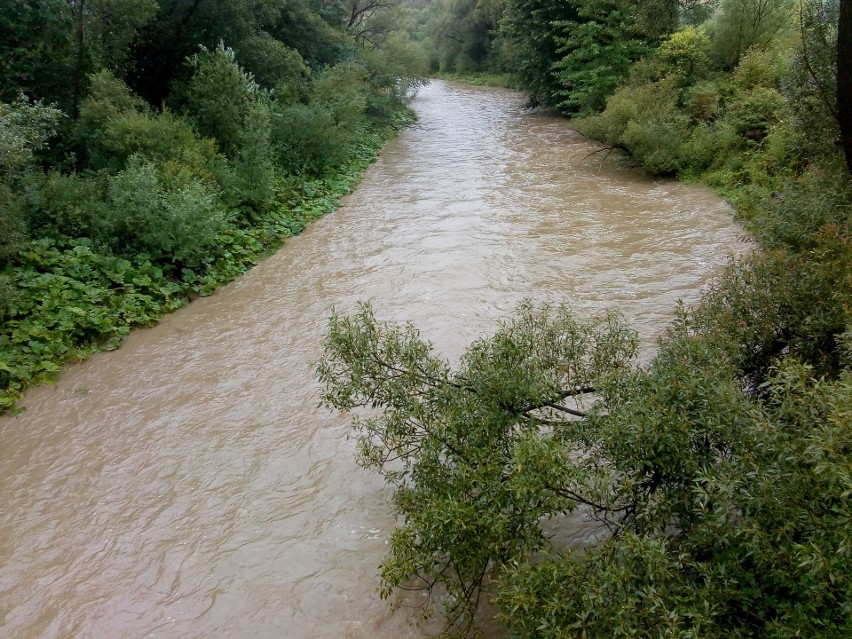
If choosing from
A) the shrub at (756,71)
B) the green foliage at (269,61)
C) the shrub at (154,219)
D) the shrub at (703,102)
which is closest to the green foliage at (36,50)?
the shrub at (154,219)

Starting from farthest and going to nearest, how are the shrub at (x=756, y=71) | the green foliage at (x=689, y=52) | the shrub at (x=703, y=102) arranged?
the green foliage at (x=689, y=52)
the shrub at (x=703, y=102)
the shrub at (x=756, y=71)

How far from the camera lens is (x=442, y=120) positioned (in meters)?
26.2

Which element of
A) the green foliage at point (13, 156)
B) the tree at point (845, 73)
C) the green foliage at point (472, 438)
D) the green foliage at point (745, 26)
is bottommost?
the green foliage at point (472, 438)

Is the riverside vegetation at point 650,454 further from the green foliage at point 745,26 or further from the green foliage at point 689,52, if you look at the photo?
the green foliage at point 745,26

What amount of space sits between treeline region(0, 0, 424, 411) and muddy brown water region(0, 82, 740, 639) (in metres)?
0.75

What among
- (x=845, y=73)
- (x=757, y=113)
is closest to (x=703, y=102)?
(x=757, y=113)

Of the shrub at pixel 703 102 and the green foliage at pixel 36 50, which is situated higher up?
the green foliage at pixel 36 50

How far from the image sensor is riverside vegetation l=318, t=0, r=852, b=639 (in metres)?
2.99

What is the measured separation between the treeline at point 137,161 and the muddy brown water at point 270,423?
2.46 feet

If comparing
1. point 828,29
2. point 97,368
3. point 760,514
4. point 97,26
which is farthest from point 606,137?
point 760,514

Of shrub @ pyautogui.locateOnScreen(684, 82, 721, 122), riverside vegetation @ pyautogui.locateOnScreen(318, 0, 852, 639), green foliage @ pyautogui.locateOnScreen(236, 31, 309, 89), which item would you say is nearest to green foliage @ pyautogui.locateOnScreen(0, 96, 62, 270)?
riverside vegetation @ pyautogui.locateOnScreen(318, 0, 852, 639)

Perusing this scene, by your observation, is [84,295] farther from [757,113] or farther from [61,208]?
[757,113]

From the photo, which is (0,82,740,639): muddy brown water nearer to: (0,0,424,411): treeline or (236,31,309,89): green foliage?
(0,0,424,411): treeline

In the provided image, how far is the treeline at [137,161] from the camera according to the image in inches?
331
